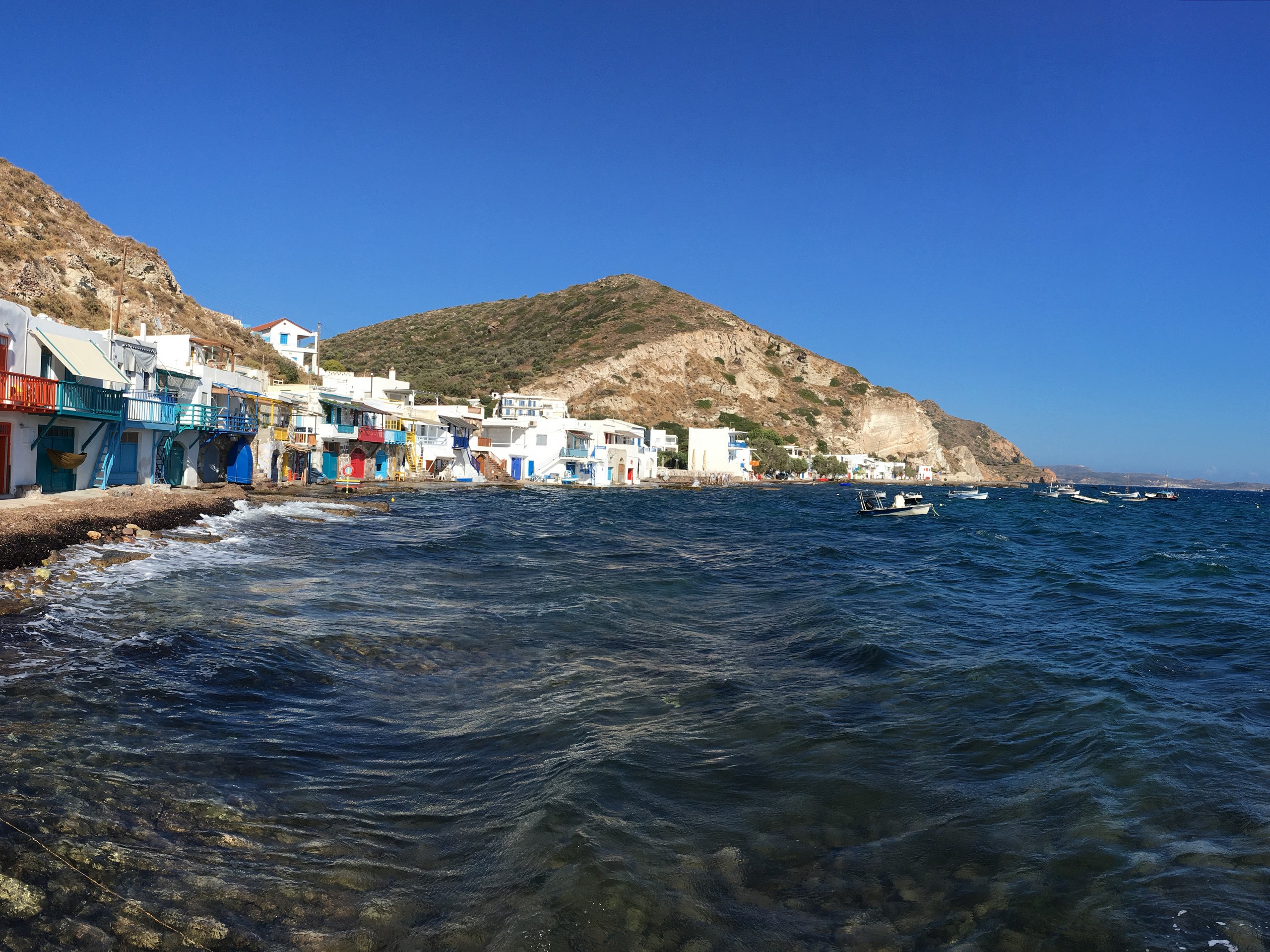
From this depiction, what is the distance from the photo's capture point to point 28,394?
865 inches

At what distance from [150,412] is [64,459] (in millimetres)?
6537

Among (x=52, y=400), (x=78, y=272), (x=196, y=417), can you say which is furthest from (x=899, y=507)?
(x=78, y=272)

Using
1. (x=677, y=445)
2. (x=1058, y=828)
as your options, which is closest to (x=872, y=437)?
(x=677, y=445)

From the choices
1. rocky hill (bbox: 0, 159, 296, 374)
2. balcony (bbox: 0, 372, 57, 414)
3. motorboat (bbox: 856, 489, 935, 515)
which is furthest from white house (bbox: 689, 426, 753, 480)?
balcony (bbox: 0, 372, 57, 414)

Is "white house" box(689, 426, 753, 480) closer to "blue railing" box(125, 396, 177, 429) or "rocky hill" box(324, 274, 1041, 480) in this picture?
"rocky hill" box(324, 274, 1041, 480)

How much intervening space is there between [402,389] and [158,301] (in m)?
20.1

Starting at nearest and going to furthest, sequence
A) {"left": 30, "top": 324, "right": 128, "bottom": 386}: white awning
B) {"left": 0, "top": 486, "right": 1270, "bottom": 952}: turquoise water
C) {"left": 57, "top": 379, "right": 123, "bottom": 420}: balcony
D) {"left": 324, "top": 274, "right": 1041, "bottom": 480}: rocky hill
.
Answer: {"left": 0, "top": 486, "right": 1270, "bottom": 952}: turquoise water
{"left": 57, "top": 379, "right": 123, "bottom": 420}: balcony
{"left": 30, "top": 324, "right": 128, "bottom": 386}: white awning
{"left": 324, "top": 274, "right": 1041, "bottom": 480}: rocky hill

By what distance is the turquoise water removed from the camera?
5.42 metres

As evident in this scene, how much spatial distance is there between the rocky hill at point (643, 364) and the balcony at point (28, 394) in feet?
307

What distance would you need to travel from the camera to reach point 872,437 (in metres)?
162

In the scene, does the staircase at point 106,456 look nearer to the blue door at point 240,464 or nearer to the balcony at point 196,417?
the balcony at point 196,417

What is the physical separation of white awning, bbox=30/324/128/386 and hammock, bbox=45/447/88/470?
2626mm

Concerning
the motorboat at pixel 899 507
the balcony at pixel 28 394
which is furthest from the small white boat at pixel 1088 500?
the balcony at pixel 28 394

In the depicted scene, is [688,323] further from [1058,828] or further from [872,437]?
[1058,828]
